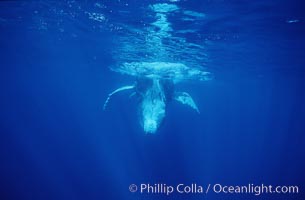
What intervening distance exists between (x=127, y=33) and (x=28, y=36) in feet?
31.7

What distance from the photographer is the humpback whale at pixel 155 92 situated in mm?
16422

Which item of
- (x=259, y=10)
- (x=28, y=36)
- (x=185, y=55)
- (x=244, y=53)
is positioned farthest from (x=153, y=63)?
(x=259, y=10)

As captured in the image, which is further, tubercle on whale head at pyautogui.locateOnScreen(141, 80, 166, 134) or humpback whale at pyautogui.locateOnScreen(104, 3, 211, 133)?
tubercle on whale head at pyautogui.locateOnScreen(141, 80, 166, 134)

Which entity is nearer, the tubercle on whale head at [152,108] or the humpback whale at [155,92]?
the tubercle on whale head at [152,108]

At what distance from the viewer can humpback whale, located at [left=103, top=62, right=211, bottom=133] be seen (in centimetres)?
1642

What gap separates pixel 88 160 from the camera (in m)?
30.2

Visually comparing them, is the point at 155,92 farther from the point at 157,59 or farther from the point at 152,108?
the point at 157,59

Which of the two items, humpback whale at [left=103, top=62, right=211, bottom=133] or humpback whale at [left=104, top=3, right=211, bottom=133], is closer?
humpback whale at [left=104, top=3, right=211, bottom=133]

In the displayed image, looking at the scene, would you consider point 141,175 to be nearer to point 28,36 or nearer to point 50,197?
point 50,197

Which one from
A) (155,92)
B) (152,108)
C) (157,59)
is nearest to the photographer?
(152,108)

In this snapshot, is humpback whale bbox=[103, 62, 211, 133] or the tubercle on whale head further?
humpback whale bbox=[103, 62, 211, 133]

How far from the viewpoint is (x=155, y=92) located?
19.6 metres

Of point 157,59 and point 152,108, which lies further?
point 157,59

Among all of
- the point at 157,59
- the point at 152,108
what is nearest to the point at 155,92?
the point at 152,108
